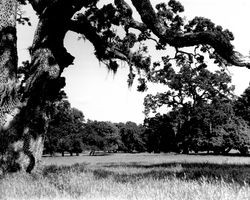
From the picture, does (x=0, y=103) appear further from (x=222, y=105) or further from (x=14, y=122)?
(x=222, y=105)

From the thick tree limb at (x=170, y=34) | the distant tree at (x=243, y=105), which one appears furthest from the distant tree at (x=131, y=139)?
the thick tree limb at (x=170, y=34)

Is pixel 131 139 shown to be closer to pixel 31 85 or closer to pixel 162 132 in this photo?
pixel 162 132

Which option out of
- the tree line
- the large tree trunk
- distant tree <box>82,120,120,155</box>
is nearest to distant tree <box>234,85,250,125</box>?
the tree line

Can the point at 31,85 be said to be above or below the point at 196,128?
below

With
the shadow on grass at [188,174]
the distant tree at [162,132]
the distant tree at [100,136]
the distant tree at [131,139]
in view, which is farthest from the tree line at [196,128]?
the shadow on grass at [188,174]

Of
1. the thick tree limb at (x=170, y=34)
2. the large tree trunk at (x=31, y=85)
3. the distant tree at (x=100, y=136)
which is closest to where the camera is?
the thick tree limb at (x=170, y=34)

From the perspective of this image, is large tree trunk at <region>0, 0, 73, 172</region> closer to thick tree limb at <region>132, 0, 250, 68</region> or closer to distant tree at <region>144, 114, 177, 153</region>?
thick tree limb at <region>132, 0, 250, 68</region>

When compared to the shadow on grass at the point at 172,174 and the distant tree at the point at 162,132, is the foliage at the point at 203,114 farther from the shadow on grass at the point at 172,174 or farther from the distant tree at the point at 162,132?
the shadow on grass at the point at 172,174

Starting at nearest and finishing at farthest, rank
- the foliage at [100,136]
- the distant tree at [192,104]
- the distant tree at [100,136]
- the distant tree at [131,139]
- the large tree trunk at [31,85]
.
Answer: the large tree trunk at [31,85] < the distant tree at [192,104] < the distant tree at [100,136] < the foliage at [100,136] < the distant tree at [131,139]

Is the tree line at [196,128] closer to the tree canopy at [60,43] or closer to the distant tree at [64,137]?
the distant tree at [64,137]

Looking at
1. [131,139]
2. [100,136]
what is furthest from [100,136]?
[131,139]

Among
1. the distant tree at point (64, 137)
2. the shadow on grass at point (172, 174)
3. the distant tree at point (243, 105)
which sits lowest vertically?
the shadow on grass at point (172, 174)

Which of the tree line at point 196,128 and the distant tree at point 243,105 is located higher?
the distant tree at point 243,105

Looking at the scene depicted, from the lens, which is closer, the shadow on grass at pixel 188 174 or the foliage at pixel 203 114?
the shadow on grass at pixel 188 174
